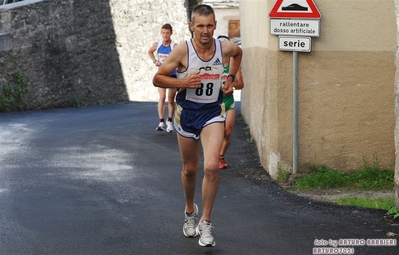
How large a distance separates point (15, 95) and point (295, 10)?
1115 cm

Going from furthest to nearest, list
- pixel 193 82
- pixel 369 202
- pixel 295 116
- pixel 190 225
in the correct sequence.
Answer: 1. pixel 295 116
2. pixel 369 202
3. pixel 190 225
4. pixel 193 82

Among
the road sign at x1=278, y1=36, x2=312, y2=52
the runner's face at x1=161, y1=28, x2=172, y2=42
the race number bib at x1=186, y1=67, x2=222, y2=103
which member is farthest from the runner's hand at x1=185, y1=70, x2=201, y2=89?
the runner's face at x1=161, y1=28, x2=172, y2=42

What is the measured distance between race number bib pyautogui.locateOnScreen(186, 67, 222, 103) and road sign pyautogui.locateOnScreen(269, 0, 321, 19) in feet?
10.2

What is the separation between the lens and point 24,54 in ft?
63.6

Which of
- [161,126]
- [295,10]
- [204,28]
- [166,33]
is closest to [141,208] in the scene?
[204,28]

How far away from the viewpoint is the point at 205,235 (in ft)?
21.4

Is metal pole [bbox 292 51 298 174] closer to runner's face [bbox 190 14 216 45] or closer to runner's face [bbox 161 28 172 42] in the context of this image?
runner's face [bbox 190 14 216 45]

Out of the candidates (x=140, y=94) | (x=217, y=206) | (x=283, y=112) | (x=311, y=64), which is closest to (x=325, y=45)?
(x=311, y=64)

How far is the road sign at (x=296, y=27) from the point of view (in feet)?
31.3

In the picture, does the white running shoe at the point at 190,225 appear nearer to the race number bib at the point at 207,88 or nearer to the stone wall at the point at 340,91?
the race number bib at the point at 207,88

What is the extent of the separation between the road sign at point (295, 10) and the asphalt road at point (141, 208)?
2.07 metres

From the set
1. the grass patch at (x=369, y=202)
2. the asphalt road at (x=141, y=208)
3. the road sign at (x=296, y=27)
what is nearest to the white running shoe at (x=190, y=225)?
the asphalt road at (x=141, y=208)

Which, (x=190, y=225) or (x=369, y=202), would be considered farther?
(x=369, y=202)

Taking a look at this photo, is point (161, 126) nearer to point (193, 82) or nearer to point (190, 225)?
point (190, 225)
